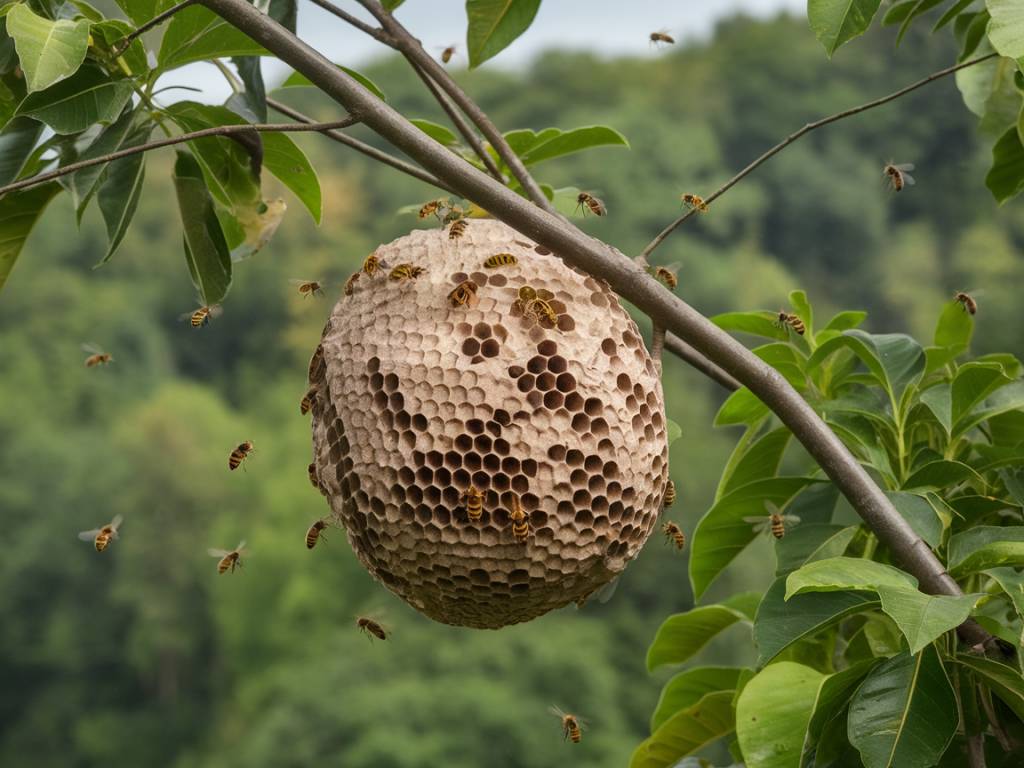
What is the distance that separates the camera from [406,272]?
8.37ft

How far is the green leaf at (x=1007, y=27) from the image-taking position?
2428 mm

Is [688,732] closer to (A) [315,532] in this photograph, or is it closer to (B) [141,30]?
(A) [315,532]

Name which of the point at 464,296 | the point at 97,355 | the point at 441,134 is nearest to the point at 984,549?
the point at 464,296

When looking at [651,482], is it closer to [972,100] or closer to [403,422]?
[403,422]

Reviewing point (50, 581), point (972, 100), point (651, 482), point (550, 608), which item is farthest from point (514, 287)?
point (50, 581)

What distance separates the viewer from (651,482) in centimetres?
256

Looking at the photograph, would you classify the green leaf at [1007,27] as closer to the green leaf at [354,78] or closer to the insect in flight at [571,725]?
the green leaf at [354,78]

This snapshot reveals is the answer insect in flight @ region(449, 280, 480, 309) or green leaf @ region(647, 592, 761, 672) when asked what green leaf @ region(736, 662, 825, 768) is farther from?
insect in flight @ region(449, 280, 480, 309)

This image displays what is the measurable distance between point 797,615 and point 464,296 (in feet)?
2.72

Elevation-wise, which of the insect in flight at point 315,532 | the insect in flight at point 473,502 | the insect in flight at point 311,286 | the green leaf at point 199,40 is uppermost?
the green leaf at point 199,40

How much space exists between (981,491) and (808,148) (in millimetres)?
84489

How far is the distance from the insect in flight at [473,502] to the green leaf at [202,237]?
3.08 feet

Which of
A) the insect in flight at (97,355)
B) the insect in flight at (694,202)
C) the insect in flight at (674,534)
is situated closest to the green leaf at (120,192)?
the insect in flight at (97,355)

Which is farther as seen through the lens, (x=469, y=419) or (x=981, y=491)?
(x=981, y=491)
